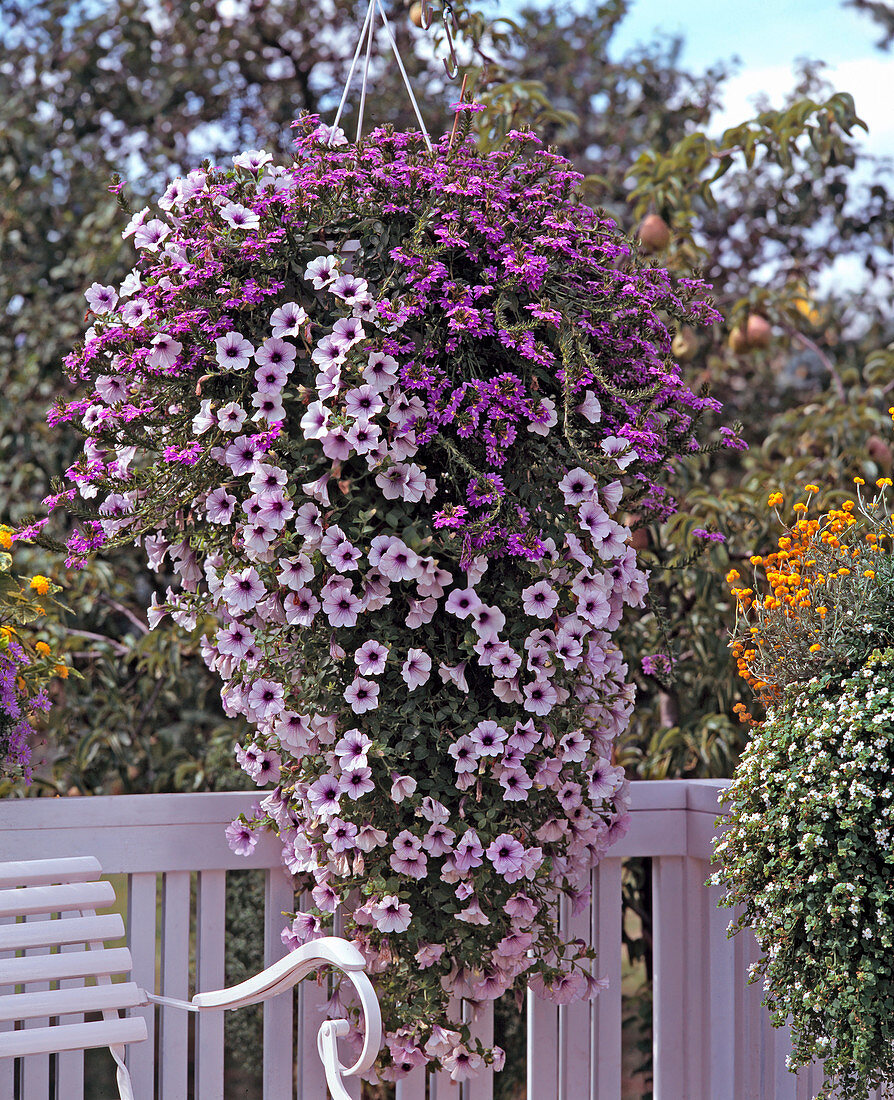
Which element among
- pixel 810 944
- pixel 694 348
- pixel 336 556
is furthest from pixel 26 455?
pixel 810 944

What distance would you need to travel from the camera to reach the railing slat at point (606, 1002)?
6.22 ft

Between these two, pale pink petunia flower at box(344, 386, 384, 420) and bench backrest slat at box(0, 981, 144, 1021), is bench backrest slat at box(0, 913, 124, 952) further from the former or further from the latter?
pale pink petunia flower at box(344, 386, 384, 420)

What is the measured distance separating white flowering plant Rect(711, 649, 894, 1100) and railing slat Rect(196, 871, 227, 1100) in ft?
2.63

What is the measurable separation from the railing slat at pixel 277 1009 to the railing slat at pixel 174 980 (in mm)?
127

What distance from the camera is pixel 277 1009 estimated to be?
1.74 meters

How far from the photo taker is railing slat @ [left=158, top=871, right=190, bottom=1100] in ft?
5.50

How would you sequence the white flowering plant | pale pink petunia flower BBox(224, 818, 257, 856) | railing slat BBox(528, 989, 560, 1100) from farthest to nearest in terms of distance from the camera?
railing slat BBox(528, 989, 560, 1100)
pale pink petunia flower BBox(224, 818, 257, 856)
the white flowering plant

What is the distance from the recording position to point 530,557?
1.42 meters

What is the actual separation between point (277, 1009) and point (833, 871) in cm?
91

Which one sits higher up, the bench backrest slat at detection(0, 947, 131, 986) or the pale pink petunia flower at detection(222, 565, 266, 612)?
the pale pink petunia flower at detection(222, 565, 266, 612)

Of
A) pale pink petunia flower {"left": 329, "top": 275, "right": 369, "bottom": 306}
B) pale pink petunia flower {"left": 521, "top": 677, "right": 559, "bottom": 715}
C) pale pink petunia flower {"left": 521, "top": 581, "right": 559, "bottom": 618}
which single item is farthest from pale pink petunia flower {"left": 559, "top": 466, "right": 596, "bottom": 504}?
pale pink petunia flower {"left": 329, "top": 275, "right": 369, "bottom": 306}

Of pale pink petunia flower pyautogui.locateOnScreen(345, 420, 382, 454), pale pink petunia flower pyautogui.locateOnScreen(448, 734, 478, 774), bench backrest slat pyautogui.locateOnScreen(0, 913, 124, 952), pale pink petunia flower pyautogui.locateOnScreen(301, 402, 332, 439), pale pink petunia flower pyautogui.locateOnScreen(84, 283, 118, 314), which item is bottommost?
bench backrest slat pyautogui.locateOnScreen(0, 913, 124, 952)

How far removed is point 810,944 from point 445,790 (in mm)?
514

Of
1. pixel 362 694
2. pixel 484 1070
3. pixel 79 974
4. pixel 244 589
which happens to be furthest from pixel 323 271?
pixel 484 1070
